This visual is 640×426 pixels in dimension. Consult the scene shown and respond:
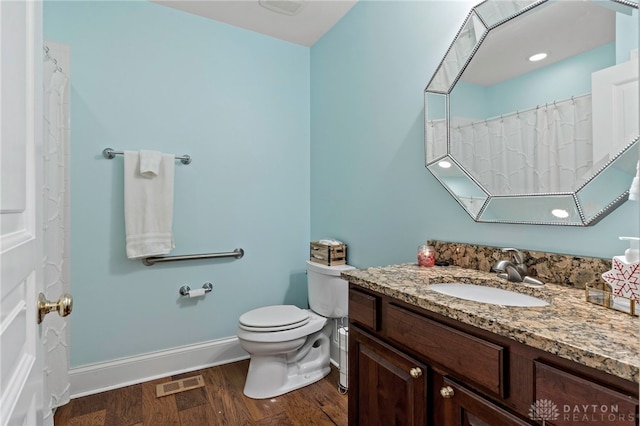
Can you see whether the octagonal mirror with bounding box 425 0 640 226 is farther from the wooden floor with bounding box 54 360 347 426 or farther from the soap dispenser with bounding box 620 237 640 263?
the wooden floor with bounding box 54 360 347 426

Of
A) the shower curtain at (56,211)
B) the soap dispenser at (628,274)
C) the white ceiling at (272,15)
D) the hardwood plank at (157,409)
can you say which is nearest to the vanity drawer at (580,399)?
the soap dispenser at (628,274)

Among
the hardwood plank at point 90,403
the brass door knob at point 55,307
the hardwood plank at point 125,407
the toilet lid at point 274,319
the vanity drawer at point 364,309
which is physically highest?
the brass door knob at point 55,307

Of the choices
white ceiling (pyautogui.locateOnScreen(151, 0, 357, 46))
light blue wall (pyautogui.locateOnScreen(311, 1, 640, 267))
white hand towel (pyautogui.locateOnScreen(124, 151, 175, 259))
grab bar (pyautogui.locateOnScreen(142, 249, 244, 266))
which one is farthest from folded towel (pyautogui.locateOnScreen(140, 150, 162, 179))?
light blue wall (pyautogui.locateOnScreen(311, 1, 640, 267))

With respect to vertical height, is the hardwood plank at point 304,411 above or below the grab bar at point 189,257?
below

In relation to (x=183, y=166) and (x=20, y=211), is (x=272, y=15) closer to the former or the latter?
(x=183, y=166)

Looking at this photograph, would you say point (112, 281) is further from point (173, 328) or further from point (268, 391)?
point (268, 391)

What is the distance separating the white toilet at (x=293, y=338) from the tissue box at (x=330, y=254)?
0.04 metres

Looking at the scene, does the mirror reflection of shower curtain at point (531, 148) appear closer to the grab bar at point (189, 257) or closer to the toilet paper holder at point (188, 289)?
the grab bar at point (189, 257)

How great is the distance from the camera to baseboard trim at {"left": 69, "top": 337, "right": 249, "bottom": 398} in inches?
75.4

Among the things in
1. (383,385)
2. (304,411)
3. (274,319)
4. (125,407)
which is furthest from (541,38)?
(125,407)

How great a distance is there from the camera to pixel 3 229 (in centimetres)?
47

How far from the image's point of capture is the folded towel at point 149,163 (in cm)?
199

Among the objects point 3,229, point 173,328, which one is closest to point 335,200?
point 173,328

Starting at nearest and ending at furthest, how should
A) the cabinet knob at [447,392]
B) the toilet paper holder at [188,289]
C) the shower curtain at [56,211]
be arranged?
the cabinet knob at [447,392]
the shower curtain at [56,211]
the toilet paper holder at [188,289]
